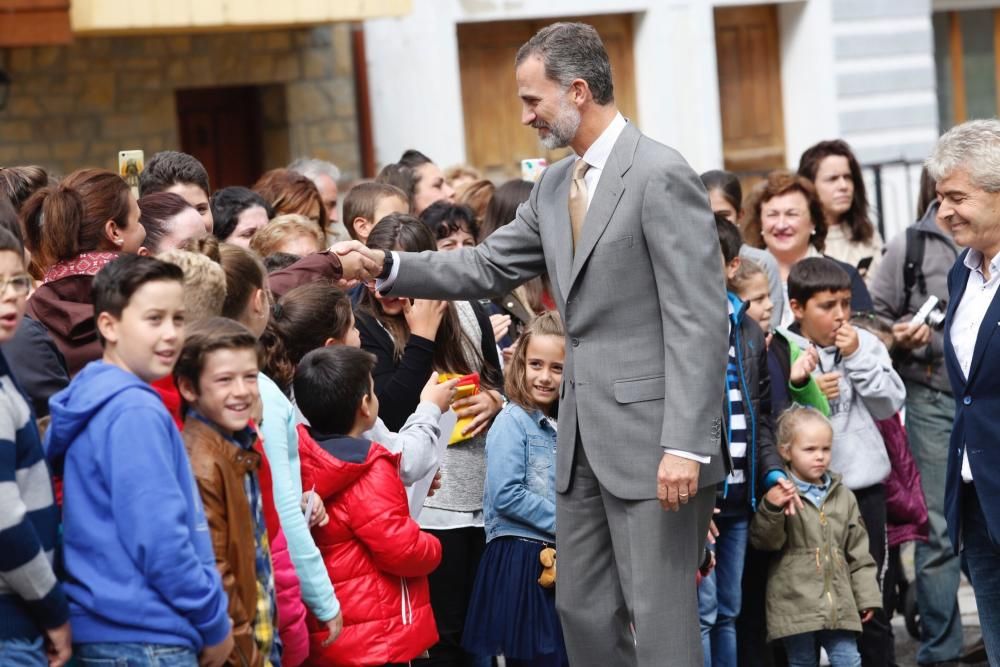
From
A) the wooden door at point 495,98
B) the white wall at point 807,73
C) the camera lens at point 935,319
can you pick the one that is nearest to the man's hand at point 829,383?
the camera lens at point 935,319

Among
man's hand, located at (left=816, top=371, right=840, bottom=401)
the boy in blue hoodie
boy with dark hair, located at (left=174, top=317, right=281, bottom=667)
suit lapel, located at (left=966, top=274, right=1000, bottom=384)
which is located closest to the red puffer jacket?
boy with dark hair, located at (left=174, top=317, right=281, bottom=667)

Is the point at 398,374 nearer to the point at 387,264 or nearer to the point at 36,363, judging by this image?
the point at 387,264

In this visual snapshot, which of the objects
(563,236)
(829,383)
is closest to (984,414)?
(829,383)

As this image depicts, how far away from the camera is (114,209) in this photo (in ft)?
14.0

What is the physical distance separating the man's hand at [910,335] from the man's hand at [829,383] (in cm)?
60

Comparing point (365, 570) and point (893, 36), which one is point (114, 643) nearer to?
point (365, 570)

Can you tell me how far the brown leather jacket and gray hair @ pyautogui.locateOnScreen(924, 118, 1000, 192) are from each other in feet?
7.61

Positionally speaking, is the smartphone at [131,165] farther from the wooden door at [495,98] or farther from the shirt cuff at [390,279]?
the wooden door at [495,98]

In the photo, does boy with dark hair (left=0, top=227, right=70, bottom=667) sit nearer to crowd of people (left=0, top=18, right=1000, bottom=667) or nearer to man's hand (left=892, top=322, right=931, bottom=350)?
crowd of people (left=0, top=18, right=1000, bottom=667)

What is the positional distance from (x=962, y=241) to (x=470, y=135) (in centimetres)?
773

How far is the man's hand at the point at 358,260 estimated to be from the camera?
455cm

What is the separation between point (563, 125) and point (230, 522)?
4.90 ft

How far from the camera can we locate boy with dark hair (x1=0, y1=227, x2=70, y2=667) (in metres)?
3.16

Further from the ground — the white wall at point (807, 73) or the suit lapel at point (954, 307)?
the white wall at point (807, 73)
